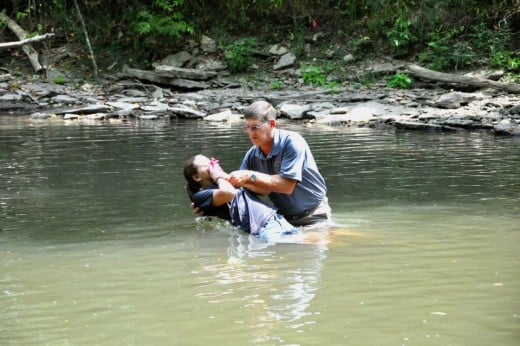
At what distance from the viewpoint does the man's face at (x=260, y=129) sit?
259 inches

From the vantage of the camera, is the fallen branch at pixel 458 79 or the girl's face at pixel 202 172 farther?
the fallen branch at pixel 458 79

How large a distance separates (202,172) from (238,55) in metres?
17.6

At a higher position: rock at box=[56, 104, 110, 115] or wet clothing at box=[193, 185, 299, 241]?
rock at box=[56, 104, 110, 115]

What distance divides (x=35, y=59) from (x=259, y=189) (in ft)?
65.7

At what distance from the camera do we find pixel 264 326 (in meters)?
4.52

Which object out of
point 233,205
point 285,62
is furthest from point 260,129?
point 285,62

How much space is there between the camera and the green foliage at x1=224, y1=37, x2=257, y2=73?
24.1 m

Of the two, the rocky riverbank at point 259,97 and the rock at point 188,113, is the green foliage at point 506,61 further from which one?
the rock at point 188,113

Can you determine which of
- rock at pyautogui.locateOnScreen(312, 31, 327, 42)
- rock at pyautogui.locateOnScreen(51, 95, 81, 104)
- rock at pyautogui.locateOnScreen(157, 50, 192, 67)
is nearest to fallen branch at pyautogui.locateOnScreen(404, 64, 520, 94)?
rock at pyautogui.locateOnScreen(312, 31, 327, 42)

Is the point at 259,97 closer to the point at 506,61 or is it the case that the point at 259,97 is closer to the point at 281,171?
the point at 506,61

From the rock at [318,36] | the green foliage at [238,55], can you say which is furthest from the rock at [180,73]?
the rock at [318,36]

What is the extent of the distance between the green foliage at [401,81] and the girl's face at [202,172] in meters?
15.1

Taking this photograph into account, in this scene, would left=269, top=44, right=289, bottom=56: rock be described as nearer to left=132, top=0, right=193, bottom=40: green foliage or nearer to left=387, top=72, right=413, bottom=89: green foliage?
left=132, top=0, right=193, bottom=40: green foliage

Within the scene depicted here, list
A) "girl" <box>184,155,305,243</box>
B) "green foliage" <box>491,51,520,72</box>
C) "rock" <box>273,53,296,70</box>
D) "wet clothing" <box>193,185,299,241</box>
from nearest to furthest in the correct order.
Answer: "girl" <box>184,155,305,243</box> < "wet clothing" <box>193,185,299,241</box> < "green foliage" <box>491,51,520,72</box> < "rock" <box>273,53,296,70</box>
